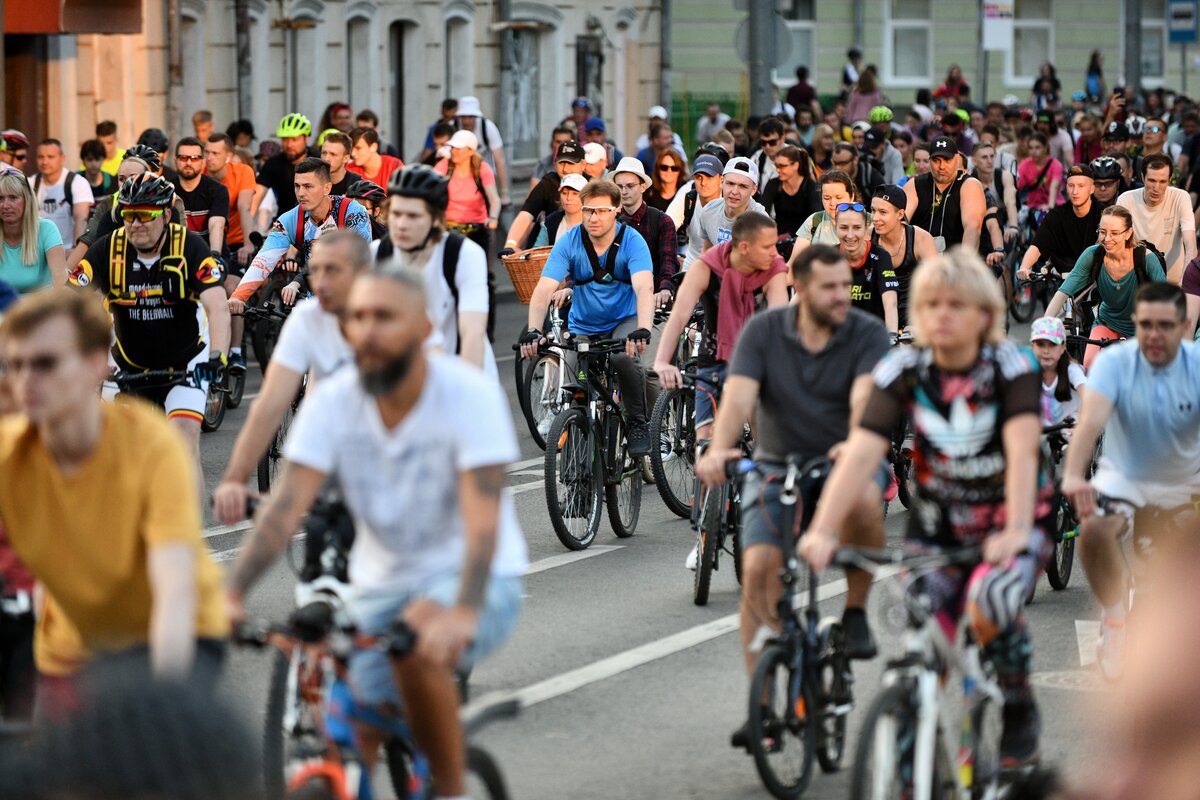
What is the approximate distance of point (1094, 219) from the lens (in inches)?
587

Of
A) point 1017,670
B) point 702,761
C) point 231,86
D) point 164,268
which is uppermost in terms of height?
point 231,86

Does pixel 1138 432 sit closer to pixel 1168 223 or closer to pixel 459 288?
pixel 459 288

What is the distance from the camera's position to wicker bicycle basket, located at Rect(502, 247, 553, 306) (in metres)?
13.7

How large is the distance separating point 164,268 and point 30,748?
5780mm

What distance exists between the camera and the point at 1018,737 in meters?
6.12

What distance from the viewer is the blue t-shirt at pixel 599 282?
11.4 metres

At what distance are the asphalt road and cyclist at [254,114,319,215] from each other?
6.96 m

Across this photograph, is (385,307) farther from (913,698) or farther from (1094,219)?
(1094,219)

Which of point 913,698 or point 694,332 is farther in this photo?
point 694,332

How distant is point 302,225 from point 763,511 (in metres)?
5.77

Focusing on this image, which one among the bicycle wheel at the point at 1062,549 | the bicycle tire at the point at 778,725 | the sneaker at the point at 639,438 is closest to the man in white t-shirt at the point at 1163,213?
the sneaker at the point at 639,438

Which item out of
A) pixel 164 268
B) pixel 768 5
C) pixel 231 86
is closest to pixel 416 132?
pixel 231 86

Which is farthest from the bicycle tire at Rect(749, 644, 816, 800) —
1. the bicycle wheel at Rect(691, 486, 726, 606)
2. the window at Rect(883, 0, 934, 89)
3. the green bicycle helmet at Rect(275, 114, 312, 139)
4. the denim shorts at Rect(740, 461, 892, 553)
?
the window at Rect(883, 0, 934, 89)

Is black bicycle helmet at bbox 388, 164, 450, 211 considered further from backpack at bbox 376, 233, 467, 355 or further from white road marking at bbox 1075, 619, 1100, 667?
white road marking at bbox 1075, 619, 1100, 667
